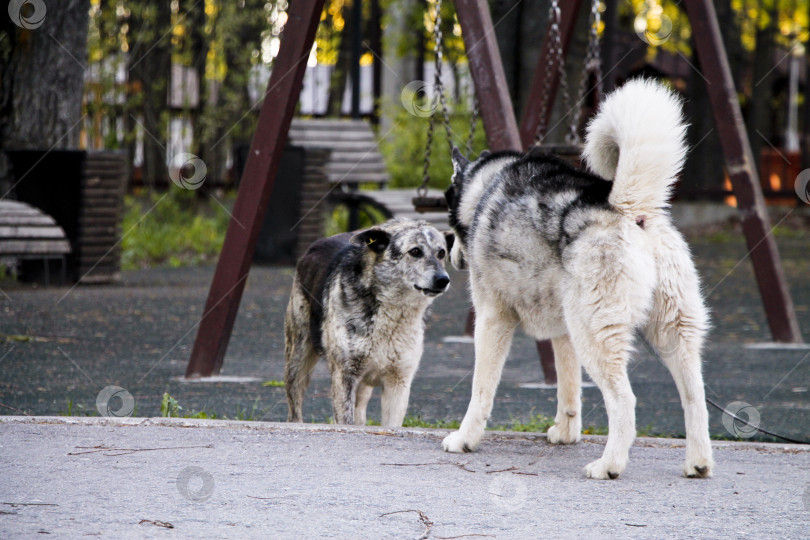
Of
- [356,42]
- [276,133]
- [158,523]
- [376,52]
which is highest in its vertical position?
[376,52]

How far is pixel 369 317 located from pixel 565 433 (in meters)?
1.18

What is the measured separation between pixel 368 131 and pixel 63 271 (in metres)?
5.72

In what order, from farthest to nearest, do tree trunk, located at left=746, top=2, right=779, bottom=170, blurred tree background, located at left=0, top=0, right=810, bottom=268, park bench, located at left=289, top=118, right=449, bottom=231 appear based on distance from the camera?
1. tree trunk, located at left=746, top=2, right=779, bottom=170
2. park bench, located at left=289, top=118, right=449, bottom=231
3. blurred tree background, located at left=0, top=0, right=810, bottom=268

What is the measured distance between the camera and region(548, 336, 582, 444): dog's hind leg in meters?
4.65

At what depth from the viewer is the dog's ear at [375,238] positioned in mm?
5480

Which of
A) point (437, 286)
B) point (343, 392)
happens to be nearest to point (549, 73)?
point (437, 286)

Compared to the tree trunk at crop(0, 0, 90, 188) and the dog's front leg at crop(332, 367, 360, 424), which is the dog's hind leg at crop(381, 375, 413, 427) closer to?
the dog's front leg at crop(332, 367, 360, 424)

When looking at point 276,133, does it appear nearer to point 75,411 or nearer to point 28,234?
point 75,411

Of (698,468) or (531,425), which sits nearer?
(698,468)

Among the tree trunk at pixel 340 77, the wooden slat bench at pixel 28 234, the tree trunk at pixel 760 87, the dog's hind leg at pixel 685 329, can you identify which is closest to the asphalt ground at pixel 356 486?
the dog's hind leg at pixel 685 329

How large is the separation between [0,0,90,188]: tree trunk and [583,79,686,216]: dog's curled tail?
898 centimetres

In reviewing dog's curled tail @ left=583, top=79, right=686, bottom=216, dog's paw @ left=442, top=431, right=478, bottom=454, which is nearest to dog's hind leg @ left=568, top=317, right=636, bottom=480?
dog's curled tail @ left=583, top=79, right=686, bottom=216

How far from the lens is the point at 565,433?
465 centimetres

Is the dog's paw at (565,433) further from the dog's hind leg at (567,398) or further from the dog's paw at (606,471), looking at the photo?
the dog's paw at (606,471)
